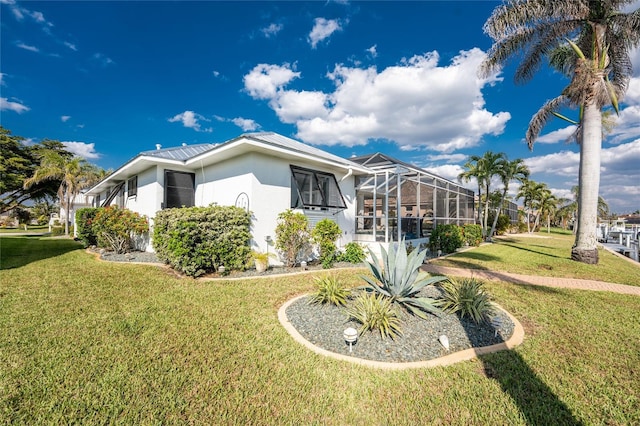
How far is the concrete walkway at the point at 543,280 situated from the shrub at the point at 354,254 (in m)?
2.63

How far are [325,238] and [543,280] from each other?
7.61 meters

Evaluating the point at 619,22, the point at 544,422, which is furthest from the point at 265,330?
the point at 619,22

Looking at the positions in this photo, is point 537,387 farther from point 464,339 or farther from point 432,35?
point 432,35

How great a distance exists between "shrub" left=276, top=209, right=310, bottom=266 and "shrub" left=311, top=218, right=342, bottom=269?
0.40m

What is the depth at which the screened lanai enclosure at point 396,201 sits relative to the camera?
13180 millimetres

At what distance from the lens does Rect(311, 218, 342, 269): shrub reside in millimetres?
9750

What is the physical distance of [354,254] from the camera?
1075 centimetres

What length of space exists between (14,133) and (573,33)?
50.8m

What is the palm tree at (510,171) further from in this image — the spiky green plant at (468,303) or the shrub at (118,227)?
the shrub at (118,227)

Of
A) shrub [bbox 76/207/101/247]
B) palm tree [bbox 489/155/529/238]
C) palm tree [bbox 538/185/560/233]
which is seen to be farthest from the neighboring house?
palm tree [bbox 538/185/560/233]

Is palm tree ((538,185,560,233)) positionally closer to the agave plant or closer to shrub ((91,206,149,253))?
the agave plant

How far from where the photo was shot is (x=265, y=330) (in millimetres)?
4480

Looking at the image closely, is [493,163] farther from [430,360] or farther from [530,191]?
[430,360]

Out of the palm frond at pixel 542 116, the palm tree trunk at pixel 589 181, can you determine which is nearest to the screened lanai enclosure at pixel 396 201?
the palm frond at pixel 542 116
